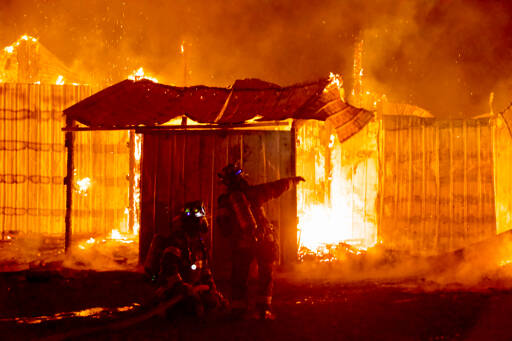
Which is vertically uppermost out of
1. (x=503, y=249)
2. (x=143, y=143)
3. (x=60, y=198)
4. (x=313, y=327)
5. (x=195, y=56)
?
(x=195, y=56)

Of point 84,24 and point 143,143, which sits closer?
point 143,143

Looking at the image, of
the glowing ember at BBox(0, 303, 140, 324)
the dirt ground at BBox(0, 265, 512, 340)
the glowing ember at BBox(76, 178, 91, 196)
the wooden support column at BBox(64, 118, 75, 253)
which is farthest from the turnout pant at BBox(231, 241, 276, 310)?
the glowing ember at BBox(76, 178, 91, 196)

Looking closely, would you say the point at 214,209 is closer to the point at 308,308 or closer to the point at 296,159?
the point at 296,159

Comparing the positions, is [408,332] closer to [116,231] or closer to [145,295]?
[145,295]

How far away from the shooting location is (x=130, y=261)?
Result: 9539 mm

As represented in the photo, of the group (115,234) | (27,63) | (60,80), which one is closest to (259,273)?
(115,234)

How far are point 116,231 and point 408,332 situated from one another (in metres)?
8.05

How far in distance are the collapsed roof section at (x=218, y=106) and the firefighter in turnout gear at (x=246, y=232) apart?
2052 mm

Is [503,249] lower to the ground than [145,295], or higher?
higher

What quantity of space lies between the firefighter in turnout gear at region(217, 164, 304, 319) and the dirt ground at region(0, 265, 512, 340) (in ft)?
1.55

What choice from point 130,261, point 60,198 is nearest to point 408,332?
point 130,261

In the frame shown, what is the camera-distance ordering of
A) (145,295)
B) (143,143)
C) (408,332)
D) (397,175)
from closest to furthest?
(408,332) < (145,295) < (143,143) < (397,175)

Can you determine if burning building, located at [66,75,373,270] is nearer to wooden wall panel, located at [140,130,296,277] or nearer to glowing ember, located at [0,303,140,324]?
wooden wall panel, located at [140,130,296,277]

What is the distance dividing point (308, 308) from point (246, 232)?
55.3 inches
